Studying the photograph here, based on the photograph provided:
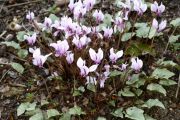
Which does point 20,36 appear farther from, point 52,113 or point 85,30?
point 52,113

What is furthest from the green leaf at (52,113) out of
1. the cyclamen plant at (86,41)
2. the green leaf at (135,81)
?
the green leaf at (135,81)

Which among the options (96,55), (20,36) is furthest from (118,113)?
(20,36)

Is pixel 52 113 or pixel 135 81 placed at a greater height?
pixel 135 81

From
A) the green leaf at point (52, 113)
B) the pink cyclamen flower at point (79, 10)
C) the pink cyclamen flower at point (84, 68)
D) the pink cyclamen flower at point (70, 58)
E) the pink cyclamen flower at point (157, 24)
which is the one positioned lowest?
the green leaf at point (52, 113)

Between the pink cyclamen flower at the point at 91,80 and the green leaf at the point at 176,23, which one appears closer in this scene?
the pink cyclamen flower at the point at 91,80

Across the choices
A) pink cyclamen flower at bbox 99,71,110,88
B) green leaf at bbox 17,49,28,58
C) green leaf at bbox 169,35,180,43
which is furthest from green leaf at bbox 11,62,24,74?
green leaf at bbox 169,35,180,43

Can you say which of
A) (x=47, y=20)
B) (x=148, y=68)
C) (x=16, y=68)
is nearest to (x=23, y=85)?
(x=16, y=68)

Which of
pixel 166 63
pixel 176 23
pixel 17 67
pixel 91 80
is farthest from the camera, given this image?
pixel 176 23

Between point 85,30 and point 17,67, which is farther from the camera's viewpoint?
point 17,67

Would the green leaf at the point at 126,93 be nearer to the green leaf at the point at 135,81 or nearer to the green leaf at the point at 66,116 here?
the green leaf at the point at 135,81
